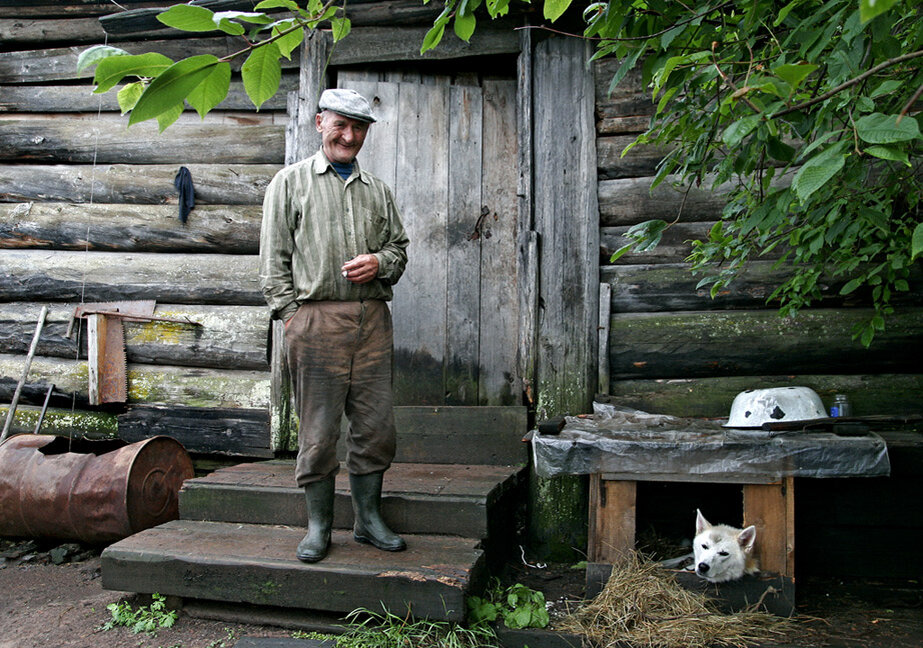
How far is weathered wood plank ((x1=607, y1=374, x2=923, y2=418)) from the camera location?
3.88 meters

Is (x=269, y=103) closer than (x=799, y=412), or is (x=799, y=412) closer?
(x=799, y=412)

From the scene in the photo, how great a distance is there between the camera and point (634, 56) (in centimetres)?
199

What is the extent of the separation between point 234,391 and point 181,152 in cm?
178

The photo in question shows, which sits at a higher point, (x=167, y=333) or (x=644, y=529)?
(x=167, y=333)

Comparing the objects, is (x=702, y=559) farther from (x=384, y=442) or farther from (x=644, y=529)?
(x=384, y=442)

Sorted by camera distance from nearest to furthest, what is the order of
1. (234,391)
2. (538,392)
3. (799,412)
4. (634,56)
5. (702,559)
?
Result: (634,56)
(702,559)
(799,412)
(538,392)
(234,391)

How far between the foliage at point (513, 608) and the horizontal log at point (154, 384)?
2.20 metres

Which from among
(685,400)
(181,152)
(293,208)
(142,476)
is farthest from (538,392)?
(181,152)

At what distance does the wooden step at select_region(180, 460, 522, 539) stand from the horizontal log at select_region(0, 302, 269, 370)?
0.98m

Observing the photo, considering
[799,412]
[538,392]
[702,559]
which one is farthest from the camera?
[538,392]

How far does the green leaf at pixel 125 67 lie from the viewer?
3.19 ft

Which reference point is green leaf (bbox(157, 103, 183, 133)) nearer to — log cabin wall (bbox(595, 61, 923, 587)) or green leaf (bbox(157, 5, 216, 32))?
green leaf (bbox(157, 5, 216, 32))

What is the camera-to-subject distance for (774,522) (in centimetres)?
313

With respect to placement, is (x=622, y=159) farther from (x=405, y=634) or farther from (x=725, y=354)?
(x=405, y=634)
